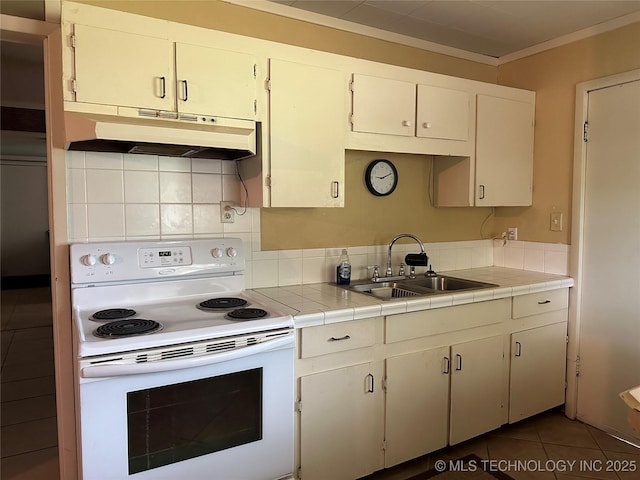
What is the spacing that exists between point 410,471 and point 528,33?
266 centimetres

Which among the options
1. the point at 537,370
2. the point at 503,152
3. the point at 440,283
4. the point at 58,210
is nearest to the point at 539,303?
the point at 537,370

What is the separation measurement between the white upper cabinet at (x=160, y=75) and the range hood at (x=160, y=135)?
0.05 m

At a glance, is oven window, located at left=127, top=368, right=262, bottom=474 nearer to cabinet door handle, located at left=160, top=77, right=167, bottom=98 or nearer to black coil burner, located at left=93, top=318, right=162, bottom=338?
black coil burner, located at left=93, top=318, right=162, bottom=338

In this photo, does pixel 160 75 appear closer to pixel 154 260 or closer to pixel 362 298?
pixel 154 260

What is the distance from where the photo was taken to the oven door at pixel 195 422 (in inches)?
59.5

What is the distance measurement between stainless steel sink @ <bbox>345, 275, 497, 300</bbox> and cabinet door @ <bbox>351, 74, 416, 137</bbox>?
2.88 feet

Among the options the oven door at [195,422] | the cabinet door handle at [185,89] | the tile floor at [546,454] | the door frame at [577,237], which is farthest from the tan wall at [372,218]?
the tile floor at [546,454]

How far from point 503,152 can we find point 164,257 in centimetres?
218

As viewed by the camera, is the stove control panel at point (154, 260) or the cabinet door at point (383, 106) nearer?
the stove control panel at point (154, 260)

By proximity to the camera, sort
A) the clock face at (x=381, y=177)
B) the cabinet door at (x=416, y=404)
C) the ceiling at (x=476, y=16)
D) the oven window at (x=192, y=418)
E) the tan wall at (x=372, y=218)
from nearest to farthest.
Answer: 1. the oven window at (x=192, y=418)
2. the cabinet door at (x=416, y=404)
3. the ceiling at (x=476, y=16)
4. the tan wall at (x=372, y=218)
5. the clock face at (x=381, y=177)

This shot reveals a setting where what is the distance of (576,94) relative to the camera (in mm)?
2824

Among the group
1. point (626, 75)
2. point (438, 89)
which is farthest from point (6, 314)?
point (626, 75)

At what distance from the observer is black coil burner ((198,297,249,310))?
2.00 metres

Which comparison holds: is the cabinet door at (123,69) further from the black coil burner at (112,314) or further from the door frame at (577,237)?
the door frame at (577,237)
